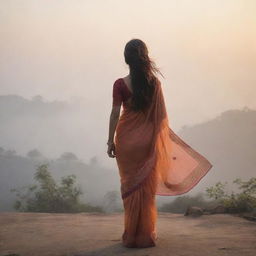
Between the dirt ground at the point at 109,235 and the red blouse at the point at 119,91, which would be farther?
the red blouse at the point at 119,91

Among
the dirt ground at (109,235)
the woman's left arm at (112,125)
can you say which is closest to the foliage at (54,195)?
the dirt ground at (109,235)

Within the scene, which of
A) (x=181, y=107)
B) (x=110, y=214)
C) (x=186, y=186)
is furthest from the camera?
(x=181, y=107)

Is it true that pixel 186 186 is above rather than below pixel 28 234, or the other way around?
above

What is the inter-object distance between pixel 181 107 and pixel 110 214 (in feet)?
317

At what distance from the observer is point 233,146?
83.8m

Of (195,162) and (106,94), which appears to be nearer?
(195,162)

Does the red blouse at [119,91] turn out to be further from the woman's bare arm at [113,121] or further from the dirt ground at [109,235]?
the dirt ground at [109,235]

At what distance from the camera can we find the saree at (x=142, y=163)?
15.1 feet

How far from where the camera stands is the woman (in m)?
4.61

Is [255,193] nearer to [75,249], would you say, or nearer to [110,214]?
[110,214]

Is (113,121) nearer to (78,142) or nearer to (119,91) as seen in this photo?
(119,91)

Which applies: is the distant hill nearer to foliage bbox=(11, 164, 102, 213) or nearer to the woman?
foliage bbox=(11, 164, 102, 213)

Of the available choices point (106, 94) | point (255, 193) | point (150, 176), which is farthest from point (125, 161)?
point (106, 94)

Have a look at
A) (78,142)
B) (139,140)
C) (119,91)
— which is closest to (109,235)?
(139,140)
